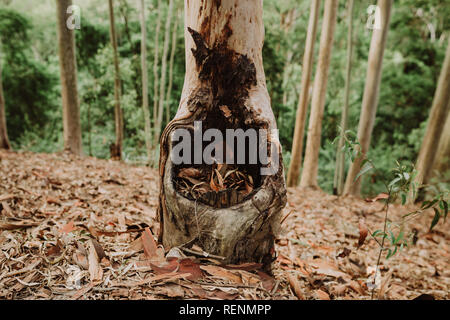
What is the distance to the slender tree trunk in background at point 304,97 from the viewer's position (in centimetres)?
636

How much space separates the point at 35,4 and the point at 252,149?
24536mm

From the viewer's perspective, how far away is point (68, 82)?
6.01 meters

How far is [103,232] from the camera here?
1.90 meters

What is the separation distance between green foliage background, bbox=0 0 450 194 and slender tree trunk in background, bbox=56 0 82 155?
3.38 meters

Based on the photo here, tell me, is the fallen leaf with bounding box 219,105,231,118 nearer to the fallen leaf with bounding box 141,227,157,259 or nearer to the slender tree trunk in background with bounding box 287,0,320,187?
the fallen leaf with bounding box 141,227,157,259

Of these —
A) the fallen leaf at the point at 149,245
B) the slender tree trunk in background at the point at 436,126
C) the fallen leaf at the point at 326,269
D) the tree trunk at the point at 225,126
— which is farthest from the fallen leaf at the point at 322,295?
the slender tree trunk in background at the point at 436,126

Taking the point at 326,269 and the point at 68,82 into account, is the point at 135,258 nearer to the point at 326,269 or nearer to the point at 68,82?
the point at 326,269

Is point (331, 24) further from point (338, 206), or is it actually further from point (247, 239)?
point (247, 239)

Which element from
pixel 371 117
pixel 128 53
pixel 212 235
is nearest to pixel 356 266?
pixel 212 235

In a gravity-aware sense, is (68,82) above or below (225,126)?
above
